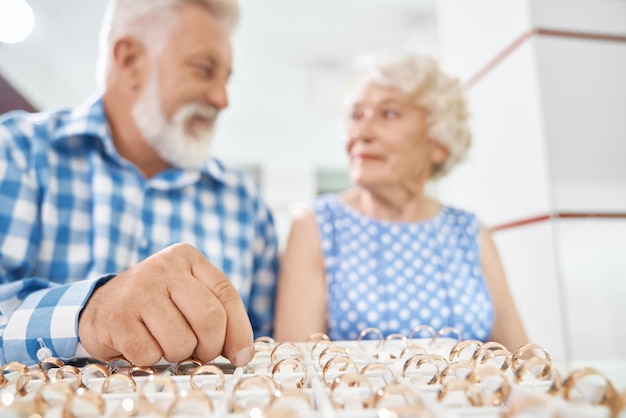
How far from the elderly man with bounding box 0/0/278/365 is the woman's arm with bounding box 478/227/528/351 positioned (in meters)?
0.51

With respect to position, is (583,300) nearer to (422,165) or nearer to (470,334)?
(470,334)

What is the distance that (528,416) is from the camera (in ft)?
0.70

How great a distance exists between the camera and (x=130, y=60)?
108 cm

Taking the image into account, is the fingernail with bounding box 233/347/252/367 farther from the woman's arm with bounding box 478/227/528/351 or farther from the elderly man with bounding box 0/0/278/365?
the woman's arm with bounding box 478/227/528/351

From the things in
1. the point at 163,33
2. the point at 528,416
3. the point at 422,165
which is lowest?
the point at 528,416

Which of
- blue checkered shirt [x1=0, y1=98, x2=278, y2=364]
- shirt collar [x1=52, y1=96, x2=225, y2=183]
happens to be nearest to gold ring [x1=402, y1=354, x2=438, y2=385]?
blue checkered shirt [x1=0, y1=98, x2=278, y2=364]

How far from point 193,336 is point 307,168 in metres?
6.08

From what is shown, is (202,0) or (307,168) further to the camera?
(307,168)

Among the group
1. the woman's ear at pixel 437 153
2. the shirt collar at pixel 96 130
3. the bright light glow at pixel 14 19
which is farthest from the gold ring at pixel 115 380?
the bright light glow at pixel 14 19

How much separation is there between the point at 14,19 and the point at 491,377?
2.88 meters

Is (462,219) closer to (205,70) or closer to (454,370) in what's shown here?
(205,70)

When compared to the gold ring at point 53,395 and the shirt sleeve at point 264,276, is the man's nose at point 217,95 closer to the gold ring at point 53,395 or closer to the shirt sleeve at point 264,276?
the shirt sleeve at point 264,276

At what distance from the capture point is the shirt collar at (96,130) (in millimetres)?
926

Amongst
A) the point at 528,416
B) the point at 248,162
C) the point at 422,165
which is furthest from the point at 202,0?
the point at 248,162
